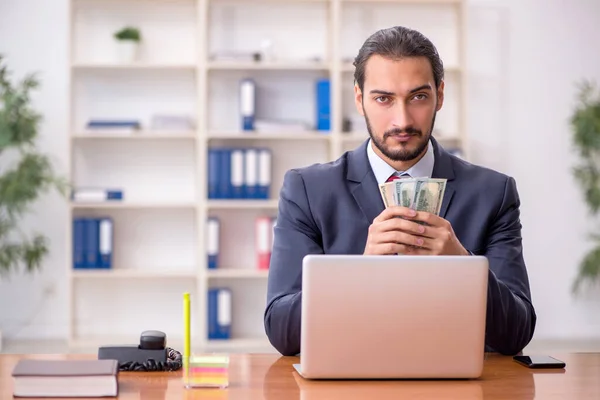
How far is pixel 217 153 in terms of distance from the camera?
18.0ft

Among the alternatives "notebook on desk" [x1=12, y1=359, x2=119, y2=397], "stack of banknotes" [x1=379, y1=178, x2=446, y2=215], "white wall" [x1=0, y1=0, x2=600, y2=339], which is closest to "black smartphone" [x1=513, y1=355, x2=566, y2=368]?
"stack of banknotes" [x1=379, y1=178, x2=446, y2=215]

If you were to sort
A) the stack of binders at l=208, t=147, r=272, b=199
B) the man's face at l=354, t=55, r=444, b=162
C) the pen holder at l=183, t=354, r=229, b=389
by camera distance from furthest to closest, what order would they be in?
the stack of binders at l=208, t=147, r=272, b=199, the man's face at l=354, t=55, r=444, b=162, the pen holder at l=183, t=354, r=229, b=389

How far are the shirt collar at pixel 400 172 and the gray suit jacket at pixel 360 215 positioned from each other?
16 millimetres

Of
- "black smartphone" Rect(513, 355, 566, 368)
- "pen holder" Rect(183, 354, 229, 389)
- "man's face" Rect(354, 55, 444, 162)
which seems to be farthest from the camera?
"man's face" Rect(354, 55, 444, 162)

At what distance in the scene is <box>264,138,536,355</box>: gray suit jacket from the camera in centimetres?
223

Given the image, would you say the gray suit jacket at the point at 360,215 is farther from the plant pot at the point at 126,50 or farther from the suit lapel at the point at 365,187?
the plant pot at the point at 126,50

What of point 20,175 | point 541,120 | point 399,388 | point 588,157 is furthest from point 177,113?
point 399,388

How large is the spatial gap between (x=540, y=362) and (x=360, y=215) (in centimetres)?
65

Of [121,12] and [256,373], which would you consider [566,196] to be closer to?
[121,12]

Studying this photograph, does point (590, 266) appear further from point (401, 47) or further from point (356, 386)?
point (356, 386)

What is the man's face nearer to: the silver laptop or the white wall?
the silver laptop

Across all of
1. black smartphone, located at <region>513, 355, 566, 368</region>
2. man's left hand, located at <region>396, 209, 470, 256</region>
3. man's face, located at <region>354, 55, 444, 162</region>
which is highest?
man's face, located at <region>354, 55, 444, 162</region>

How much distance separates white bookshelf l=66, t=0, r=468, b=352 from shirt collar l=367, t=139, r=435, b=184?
11.0ft

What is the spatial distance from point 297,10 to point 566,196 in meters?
2.17
